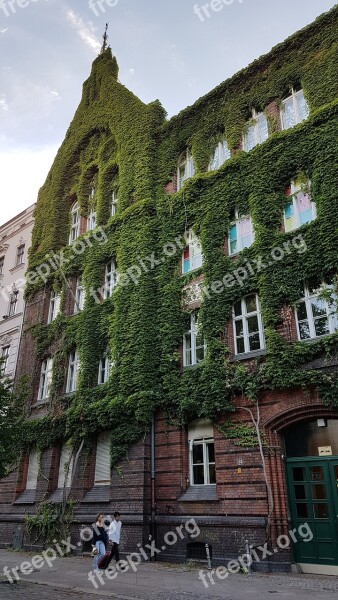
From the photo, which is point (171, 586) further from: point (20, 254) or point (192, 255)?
point (20, 254)

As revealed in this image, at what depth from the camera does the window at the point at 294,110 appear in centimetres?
1745

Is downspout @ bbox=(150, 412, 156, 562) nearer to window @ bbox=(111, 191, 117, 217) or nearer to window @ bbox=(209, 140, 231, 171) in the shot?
window @ bbox=(209, 140, 231, 171)

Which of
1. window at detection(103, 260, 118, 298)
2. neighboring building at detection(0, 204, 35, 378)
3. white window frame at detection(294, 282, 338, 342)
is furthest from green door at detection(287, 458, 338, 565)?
neighboring building at detection(0, 204, 35, 378)

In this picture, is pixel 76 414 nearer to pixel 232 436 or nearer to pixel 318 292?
pixel 232 436

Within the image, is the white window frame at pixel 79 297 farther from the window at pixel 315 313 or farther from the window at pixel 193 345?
the window at pixel 315 313

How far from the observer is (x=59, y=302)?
23.4 m

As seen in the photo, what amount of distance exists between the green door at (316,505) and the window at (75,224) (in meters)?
17.0

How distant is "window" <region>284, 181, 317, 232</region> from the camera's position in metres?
Answer: 15.3

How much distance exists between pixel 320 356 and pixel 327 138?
776cm

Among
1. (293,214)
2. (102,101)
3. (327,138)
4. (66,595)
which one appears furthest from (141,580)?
(102,101)

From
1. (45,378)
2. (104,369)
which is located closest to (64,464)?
(104,369)

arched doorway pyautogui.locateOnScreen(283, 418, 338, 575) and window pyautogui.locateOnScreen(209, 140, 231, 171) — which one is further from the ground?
window pyautogui.locateOnScreen(209, 140, 231, 171)

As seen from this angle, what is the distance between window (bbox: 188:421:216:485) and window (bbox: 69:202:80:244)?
13.8 meters

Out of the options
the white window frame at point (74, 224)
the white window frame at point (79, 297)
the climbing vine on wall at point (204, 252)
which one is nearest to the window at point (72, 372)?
the climbing vine on wall at point (204, 252)
